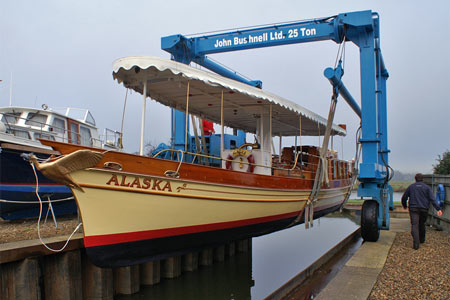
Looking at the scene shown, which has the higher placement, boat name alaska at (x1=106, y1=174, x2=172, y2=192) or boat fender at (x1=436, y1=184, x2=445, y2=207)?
boat name alaska at (x1=106, y1=174, x2=172, y2=192)

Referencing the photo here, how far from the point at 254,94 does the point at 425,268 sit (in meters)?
4.24

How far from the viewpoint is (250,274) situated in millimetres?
10016

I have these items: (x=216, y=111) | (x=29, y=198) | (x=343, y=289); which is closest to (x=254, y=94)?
(x=216, y=111)

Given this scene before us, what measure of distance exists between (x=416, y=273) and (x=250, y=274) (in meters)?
5.15

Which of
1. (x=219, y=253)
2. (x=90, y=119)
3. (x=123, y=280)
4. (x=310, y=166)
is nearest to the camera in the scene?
(x=123, y=280)

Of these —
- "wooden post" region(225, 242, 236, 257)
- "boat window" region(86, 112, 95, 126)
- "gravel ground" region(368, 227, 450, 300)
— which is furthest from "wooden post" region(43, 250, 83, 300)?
"boat window" region(86, 112, 95, 126)

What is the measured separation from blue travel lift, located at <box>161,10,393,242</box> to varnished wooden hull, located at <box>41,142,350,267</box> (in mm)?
2508

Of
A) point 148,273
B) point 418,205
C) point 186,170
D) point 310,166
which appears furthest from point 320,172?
point 148,273

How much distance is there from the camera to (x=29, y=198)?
9273 mm

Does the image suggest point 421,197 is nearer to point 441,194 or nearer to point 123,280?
point 441,194

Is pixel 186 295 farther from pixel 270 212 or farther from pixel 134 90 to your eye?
pixel 134 90

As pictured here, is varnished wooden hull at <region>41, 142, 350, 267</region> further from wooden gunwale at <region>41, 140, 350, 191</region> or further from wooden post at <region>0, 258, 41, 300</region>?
wooden post at <region>0, 258, 41, 300</region>

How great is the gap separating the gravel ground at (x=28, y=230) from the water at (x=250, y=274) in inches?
73.4

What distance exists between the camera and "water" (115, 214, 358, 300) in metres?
8.27
